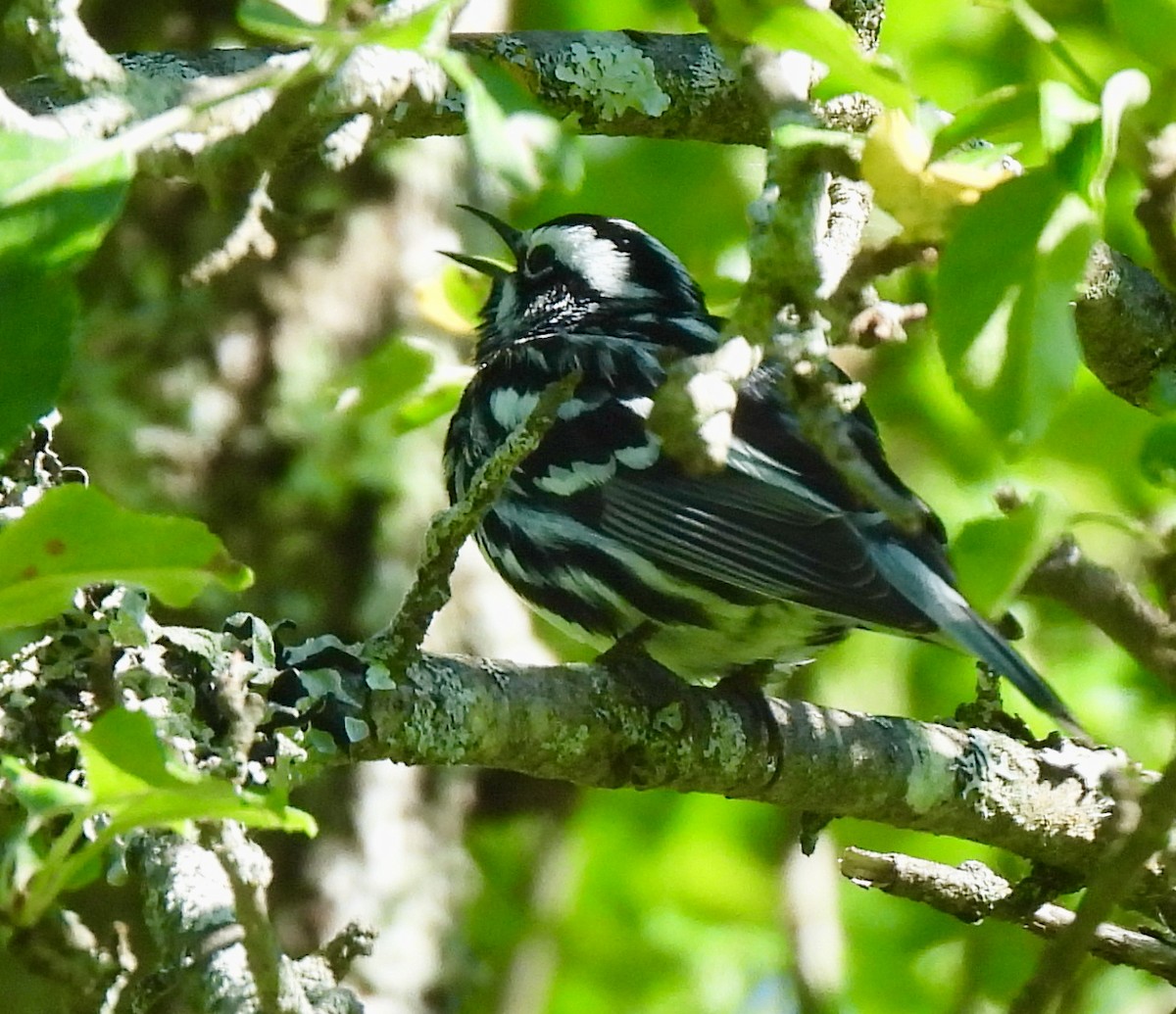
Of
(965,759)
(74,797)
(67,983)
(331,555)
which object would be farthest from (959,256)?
(331,555)

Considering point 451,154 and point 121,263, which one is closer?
point 121,263

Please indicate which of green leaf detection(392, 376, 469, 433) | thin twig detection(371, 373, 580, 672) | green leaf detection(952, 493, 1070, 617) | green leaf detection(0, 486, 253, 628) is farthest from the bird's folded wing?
green leaf detection(0, 486, 253, 628)

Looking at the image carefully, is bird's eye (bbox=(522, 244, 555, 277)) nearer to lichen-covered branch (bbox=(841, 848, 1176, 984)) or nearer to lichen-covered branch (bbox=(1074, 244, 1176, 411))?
lichen-covered branch (bbox=(1074, 244, 1176, 411))

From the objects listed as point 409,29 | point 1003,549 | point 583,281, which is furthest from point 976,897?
point 583,281

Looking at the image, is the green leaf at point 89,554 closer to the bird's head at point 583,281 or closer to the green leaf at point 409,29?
the green leaf at point 409,29

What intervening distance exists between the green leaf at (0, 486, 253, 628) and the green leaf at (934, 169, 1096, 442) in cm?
51

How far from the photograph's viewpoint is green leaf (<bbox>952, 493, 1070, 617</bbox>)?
1.12 meters

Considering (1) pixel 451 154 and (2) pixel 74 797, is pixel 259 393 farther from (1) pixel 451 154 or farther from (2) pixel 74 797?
(2) pixel 74 797

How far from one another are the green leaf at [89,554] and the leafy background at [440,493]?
2917 mm

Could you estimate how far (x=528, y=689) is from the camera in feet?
7.06

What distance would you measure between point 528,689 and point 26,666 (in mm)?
634

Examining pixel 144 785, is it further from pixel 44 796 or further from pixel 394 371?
pixel 394 371

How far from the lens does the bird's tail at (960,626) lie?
2.27 metres

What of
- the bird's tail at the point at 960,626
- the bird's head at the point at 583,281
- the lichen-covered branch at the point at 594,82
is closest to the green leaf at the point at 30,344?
the lichen-covered branch at the point at 594,82
